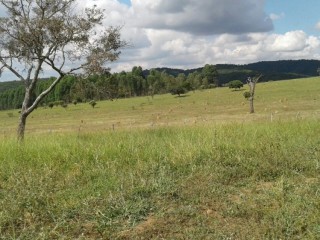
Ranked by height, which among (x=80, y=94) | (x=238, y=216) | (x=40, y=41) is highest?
(x=40, y=41)

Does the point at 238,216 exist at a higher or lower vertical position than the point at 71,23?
lower

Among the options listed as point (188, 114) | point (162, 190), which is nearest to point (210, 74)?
point (188, 114)

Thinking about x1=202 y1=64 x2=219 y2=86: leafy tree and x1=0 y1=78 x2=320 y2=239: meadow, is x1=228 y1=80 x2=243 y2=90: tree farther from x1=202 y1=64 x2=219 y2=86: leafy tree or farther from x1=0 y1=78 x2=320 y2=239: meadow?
x1=0 y1=78 x2=320 y2=239: meadow

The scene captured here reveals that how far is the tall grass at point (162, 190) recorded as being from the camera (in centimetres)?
459

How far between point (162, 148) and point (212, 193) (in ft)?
8.13

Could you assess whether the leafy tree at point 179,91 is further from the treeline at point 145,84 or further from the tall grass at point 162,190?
the tall grass at point 162,190

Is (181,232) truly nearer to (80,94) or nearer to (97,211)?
(97,211)

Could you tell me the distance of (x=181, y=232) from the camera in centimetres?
454

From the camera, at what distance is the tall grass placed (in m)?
4.59

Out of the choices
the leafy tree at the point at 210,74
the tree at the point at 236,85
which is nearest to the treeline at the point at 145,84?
the leafy tree at the point at 210,74

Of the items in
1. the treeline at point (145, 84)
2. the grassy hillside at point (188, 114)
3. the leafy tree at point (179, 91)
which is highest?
the treeline at point (145, 84)

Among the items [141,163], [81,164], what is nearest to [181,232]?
[141,163]

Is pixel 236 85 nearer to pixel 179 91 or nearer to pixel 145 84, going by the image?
pixel 179 91

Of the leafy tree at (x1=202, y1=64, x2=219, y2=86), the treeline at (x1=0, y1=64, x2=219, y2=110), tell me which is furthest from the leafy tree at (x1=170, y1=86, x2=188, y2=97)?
the leafy tree at (x1=202, y1=64, x2=219, y2=86)
